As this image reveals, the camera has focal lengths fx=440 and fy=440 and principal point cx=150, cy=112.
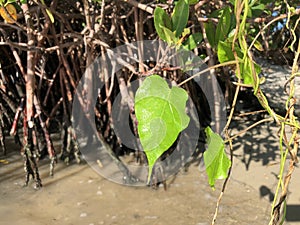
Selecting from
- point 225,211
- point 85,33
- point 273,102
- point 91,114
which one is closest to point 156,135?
point 225,211

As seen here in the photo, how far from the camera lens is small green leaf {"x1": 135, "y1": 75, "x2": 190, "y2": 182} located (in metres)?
0.59

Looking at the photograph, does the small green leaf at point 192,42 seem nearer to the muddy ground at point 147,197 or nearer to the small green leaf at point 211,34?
the small green leaf at point 211,34

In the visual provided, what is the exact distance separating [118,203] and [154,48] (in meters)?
0.66

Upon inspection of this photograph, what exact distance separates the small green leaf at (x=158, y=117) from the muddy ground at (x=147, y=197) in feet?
2.98

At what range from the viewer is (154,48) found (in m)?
1.84

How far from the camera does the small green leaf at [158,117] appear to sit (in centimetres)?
59

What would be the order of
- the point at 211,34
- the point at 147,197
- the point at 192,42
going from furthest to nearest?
1. the point at 147,197
2. the point at 192,42
3. the point at 211,34

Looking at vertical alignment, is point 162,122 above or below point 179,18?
below

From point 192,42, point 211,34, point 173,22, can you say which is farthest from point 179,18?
point 192,42

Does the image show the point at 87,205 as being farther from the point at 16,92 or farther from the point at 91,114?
the point at 16,92

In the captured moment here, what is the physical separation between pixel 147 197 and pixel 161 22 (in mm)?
941

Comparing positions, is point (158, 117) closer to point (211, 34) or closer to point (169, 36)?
point (169, 36)

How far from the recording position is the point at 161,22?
852 millimetres

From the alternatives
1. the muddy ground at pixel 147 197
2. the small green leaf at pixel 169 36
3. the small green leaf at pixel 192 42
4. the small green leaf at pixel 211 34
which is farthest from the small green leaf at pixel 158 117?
the muddy ground at pixel 147 197
